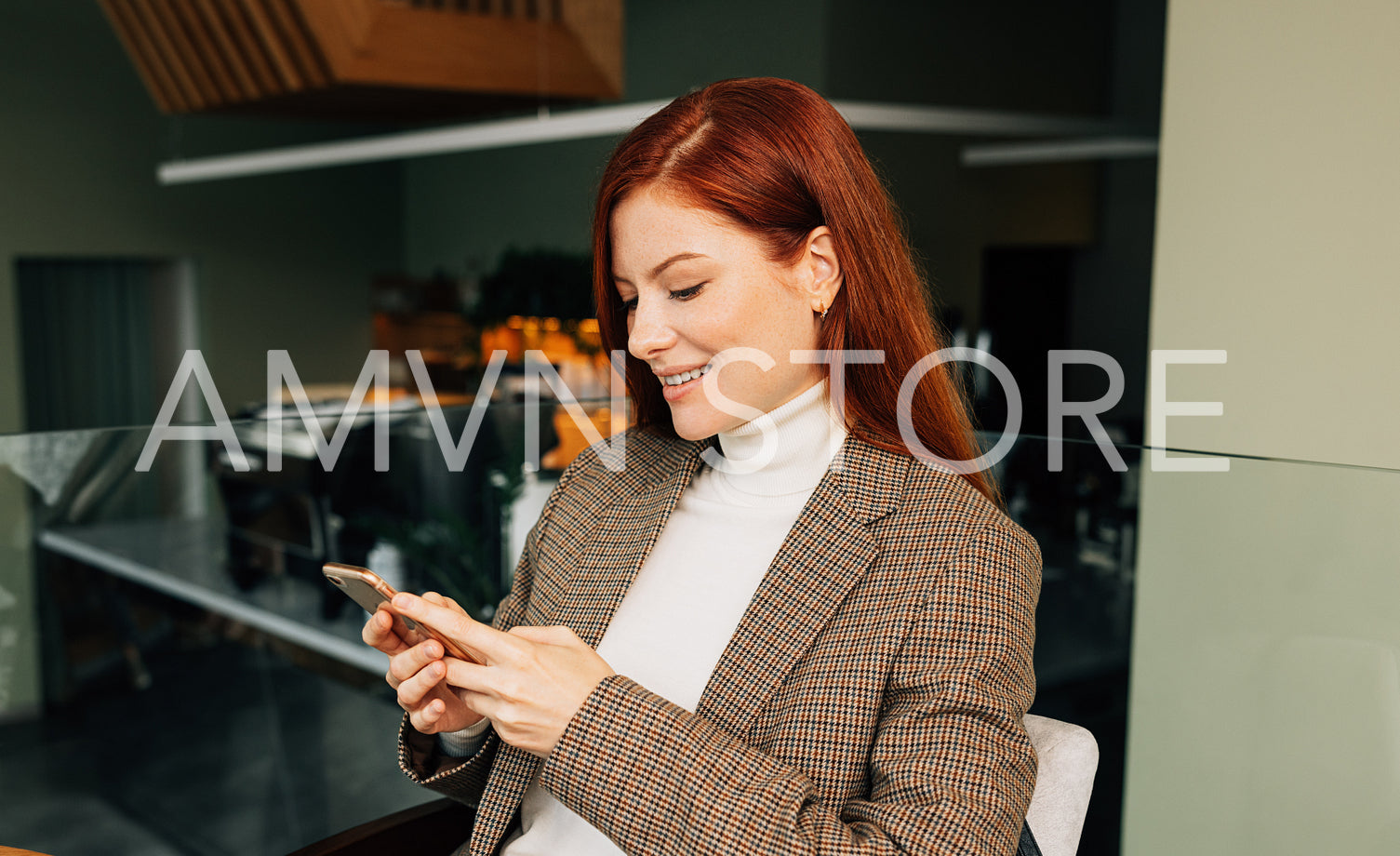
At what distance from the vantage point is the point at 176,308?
364 inches

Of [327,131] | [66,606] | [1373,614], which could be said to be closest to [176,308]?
[327,131]

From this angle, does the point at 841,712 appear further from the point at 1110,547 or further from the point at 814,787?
the point at 1110,547

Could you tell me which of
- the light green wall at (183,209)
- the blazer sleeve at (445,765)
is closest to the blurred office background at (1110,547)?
the blazer sleeve at (445,765)

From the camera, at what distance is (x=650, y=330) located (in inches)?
47.3

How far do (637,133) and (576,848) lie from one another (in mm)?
795

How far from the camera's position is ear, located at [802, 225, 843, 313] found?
1207mm

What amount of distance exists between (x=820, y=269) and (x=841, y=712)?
46 centimetres

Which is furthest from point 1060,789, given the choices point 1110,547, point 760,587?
point 1110,547

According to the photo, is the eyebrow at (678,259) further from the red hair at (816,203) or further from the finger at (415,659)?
the finger at (415,659)

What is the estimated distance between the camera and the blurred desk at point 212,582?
2.40 metres

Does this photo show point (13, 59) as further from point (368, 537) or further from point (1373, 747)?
point (1373, 747)

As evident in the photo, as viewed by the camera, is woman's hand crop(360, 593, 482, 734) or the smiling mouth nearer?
woman's hand crop(360, 593, 482, 734)

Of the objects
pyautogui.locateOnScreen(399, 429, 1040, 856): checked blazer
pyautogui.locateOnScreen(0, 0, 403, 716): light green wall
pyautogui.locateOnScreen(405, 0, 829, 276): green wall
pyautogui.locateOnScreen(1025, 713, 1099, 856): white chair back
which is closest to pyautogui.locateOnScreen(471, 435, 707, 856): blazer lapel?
pyautogui.locateOnScreen(399, 429, 1040, 856): checked blazer

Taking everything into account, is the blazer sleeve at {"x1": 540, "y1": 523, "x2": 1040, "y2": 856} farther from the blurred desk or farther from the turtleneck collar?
the blurred desk
